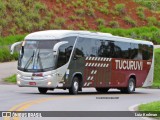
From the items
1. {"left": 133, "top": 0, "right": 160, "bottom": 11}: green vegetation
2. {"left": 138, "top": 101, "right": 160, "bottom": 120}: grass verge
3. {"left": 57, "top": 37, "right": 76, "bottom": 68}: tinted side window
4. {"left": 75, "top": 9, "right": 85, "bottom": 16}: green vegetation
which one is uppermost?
{"left": 133, "top": 0, "right": 160, "bottom": 11}: green vegetation

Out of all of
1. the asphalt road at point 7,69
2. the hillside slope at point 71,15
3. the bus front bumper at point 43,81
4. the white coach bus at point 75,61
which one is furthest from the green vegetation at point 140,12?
the bus front bumper at point 43,81

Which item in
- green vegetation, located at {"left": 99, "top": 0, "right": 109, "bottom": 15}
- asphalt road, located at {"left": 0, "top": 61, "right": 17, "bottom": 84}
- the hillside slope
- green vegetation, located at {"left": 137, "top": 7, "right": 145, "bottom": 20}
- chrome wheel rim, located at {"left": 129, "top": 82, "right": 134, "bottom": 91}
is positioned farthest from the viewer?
green vegetation, located at {"left": 137, "top": 7, "right": 145, "bottom": 20}

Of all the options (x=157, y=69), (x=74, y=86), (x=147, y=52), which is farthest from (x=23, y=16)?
(x=74, y=86)

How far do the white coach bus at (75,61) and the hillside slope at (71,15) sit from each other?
22934 mm

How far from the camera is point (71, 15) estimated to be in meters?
60.7

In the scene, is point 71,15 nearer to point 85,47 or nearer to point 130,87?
point 130,87

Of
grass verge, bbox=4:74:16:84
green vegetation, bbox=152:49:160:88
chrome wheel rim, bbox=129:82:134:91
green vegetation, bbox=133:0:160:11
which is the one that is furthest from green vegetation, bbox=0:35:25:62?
green vegetation, bbox=133:0:160:11

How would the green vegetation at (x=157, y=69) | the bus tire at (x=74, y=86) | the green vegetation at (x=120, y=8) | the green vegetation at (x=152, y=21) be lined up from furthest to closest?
1. the green vegetation at (x=152, y=21)
2. the green vegetation at (x=120, y=8)
3. the green vegetation at (x=157, y=69)
4. the bus tire at (x=74, y=86)

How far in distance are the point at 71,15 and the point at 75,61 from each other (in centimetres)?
3325

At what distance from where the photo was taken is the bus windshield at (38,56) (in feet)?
88.1

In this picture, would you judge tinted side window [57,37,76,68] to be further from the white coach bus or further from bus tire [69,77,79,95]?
bus tire [69,77,79,95]

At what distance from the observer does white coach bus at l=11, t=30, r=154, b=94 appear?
26875 millimetres

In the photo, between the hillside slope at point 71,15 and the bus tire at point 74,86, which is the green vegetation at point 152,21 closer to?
the hillside slope at point 71,15

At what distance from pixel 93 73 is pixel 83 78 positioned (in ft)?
3.39
